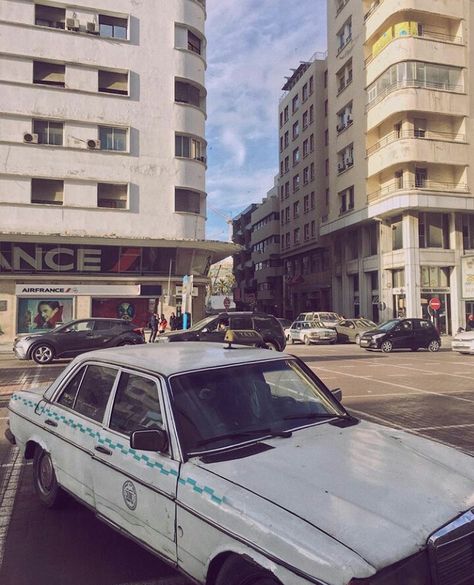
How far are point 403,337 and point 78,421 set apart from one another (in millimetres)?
21120

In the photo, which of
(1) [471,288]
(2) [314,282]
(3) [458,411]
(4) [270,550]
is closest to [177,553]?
(4) [270,550]

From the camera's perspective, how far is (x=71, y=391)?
421cm

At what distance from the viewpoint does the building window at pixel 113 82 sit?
2883cm

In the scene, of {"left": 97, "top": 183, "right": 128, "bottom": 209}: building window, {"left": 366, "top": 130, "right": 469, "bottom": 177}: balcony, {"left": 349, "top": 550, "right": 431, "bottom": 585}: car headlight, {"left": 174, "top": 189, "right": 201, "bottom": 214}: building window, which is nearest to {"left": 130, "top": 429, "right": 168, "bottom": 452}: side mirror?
{"left": 349, "top": 550, "right": 431, "bottom": 585}: car headlight

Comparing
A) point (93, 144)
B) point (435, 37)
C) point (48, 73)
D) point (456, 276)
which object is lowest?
point (456, 276)

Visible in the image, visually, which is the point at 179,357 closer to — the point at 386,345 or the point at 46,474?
the point at 46,474

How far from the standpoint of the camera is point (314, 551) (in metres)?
2.03

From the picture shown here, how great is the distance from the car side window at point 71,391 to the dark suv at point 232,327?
450 inches

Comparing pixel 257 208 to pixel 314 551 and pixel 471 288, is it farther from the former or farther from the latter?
pixel 314 551

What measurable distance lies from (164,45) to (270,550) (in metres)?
32.3

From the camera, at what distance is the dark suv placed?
16156 millimetres

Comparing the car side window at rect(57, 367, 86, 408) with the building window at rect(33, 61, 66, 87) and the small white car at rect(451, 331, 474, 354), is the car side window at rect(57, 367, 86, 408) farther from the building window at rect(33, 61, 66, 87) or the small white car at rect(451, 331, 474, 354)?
the building window at rect(33, 61, 66, 87)

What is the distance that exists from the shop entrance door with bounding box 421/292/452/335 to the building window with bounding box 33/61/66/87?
2617 centimetres

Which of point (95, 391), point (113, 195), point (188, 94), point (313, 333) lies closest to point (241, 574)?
point (95, 391)
